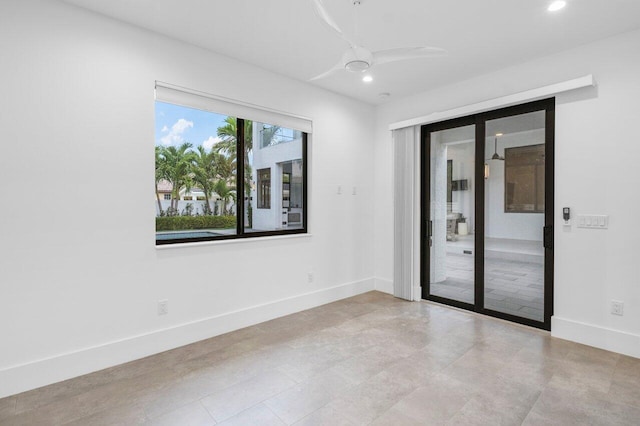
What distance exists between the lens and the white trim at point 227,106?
10.3 ft

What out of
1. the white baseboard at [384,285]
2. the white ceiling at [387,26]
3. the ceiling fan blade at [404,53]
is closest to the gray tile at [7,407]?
the white ceiling at [387,26]

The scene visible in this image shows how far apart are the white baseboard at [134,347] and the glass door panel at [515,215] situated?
225 cm

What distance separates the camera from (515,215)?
3.76 m

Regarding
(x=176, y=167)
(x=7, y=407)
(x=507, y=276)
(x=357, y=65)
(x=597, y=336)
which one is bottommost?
(x=7, y=407)

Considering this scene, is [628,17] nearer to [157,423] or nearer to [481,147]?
[481,147]

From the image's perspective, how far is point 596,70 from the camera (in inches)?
124

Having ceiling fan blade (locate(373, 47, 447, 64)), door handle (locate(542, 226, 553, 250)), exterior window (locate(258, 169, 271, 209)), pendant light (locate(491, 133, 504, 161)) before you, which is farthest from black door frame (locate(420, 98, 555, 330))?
exterior window (locate(258, 169, 271, 209))

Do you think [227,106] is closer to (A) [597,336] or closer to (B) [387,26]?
(B) [387,26]

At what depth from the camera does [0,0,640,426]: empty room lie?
2393 millimetres

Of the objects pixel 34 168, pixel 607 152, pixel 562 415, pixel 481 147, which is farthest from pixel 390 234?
pixel 34 168

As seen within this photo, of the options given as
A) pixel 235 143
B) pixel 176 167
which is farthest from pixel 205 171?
pixel 235 143

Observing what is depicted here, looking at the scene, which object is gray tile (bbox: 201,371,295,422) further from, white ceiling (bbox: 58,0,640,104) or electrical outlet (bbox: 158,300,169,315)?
white ceiling (bbox: 58,0,640,104)

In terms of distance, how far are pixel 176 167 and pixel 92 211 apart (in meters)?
0.88

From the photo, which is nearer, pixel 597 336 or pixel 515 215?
pixel 597 336
